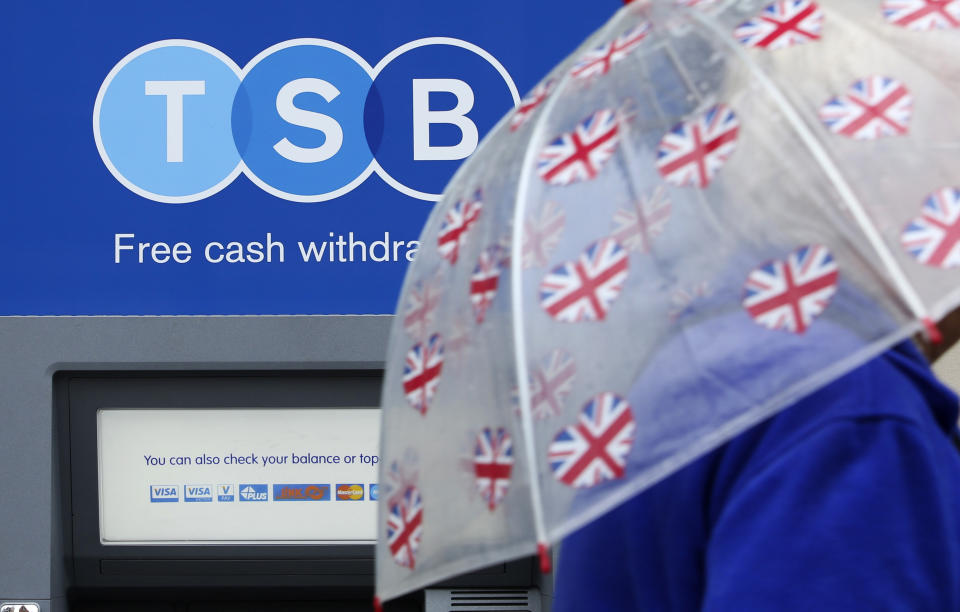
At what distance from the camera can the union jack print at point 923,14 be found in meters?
0.90

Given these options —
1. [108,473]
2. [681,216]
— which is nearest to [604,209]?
[681,216]

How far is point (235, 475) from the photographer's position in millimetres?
2568

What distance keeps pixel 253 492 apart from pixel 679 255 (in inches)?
75.3

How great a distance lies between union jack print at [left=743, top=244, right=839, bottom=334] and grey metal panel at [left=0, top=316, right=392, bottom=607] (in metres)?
1.74

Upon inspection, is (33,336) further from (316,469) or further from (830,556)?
(830,556)

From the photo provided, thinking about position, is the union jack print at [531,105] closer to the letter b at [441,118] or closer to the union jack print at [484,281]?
the union jack print at [484,281]

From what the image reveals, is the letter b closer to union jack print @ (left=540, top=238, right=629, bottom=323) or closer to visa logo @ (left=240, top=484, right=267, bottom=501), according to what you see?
visa logo @ (left=240, top=484, right=267, bottom=501)

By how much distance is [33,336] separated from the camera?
2.51m

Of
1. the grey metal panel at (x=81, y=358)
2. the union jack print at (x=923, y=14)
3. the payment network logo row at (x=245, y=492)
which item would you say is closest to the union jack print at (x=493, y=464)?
the union jack print at (x=923, y=14)

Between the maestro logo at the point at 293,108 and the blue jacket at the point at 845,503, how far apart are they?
1731 millimetres

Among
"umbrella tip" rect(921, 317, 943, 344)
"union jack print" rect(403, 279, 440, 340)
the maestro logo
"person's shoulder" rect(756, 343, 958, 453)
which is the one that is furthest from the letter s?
"umbrella tip" rect(921, 317, 943, 344)

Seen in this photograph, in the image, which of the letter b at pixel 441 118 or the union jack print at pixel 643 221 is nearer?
the union jack print at pixel 643 221

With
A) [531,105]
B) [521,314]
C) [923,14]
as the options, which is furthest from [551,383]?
[923,14]

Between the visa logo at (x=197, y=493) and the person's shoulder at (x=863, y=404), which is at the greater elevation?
the visa logo at (x=197, y=493)
